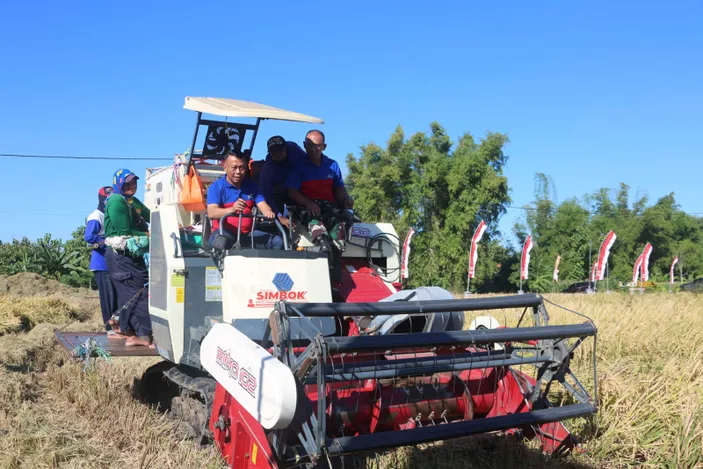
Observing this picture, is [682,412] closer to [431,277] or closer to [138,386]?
[138,386]

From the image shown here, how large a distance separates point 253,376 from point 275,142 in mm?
3134

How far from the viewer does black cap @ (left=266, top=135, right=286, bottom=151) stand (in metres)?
6.12

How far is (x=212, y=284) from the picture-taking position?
5695 mm

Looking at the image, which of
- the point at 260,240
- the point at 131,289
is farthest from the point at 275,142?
the point at 131,289

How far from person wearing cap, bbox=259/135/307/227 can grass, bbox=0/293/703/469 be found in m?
2.25

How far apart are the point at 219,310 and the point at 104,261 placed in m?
2.38

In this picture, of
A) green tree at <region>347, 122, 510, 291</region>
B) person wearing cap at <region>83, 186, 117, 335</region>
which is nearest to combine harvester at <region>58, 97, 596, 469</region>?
person wearing cap at <region>83, 186, 117, 335</region>

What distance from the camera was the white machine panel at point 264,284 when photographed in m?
4.90

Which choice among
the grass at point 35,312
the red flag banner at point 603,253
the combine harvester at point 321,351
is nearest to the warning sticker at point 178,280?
the combine harvester at point 321,351

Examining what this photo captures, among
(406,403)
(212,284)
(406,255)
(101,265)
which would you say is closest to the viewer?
(406,403)

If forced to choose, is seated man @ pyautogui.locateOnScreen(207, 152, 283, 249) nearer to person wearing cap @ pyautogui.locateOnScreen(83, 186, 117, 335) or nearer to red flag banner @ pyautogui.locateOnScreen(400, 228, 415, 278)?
red flag banner @ pyautogui.locateOnScreen(400, 228, 415, 278)

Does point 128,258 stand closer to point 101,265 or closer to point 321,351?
point 101,265

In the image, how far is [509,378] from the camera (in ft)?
16.0

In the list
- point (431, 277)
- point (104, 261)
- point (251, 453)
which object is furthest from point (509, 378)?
point (431, 277)
